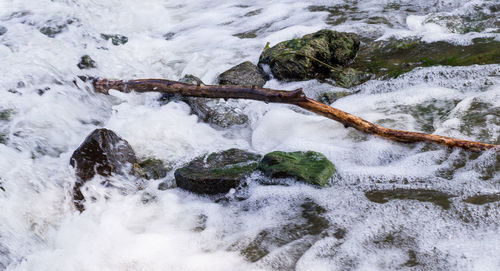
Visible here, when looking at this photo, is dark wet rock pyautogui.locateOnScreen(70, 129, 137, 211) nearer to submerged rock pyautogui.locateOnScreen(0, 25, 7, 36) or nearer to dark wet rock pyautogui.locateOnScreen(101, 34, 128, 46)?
dark wet rock pyautogui.locateOnScreen(101, 34, 128, 46)

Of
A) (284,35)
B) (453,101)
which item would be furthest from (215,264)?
(284,35)

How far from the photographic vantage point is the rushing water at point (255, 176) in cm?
294

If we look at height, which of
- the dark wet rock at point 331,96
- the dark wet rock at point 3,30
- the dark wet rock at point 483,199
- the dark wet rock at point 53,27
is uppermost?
the dark wet rock at point 3,30

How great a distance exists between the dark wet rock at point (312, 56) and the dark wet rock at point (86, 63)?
265 centimetres

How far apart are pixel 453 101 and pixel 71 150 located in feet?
14.2

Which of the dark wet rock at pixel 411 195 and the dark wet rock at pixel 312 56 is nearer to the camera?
the dark wet rock at pixel 411 195

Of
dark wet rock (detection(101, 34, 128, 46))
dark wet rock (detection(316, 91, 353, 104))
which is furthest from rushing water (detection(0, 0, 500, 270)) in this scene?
dark wet rock (detection(101, 34, 128, 46))

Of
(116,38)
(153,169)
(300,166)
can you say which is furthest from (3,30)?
(300,166)

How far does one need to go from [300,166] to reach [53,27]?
6.02 meters

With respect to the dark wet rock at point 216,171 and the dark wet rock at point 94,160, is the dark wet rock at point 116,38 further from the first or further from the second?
the dark wet rock at point 216,171

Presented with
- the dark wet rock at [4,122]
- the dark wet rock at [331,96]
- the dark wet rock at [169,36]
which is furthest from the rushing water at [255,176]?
the dark wet rock at [169,36]

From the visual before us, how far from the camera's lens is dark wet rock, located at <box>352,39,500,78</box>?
17.6ft

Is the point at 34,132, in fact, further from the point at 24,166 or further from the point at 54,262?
the point at 54,262

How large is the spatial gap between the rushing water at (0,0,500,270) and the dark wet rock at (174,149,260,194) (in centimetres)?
11
